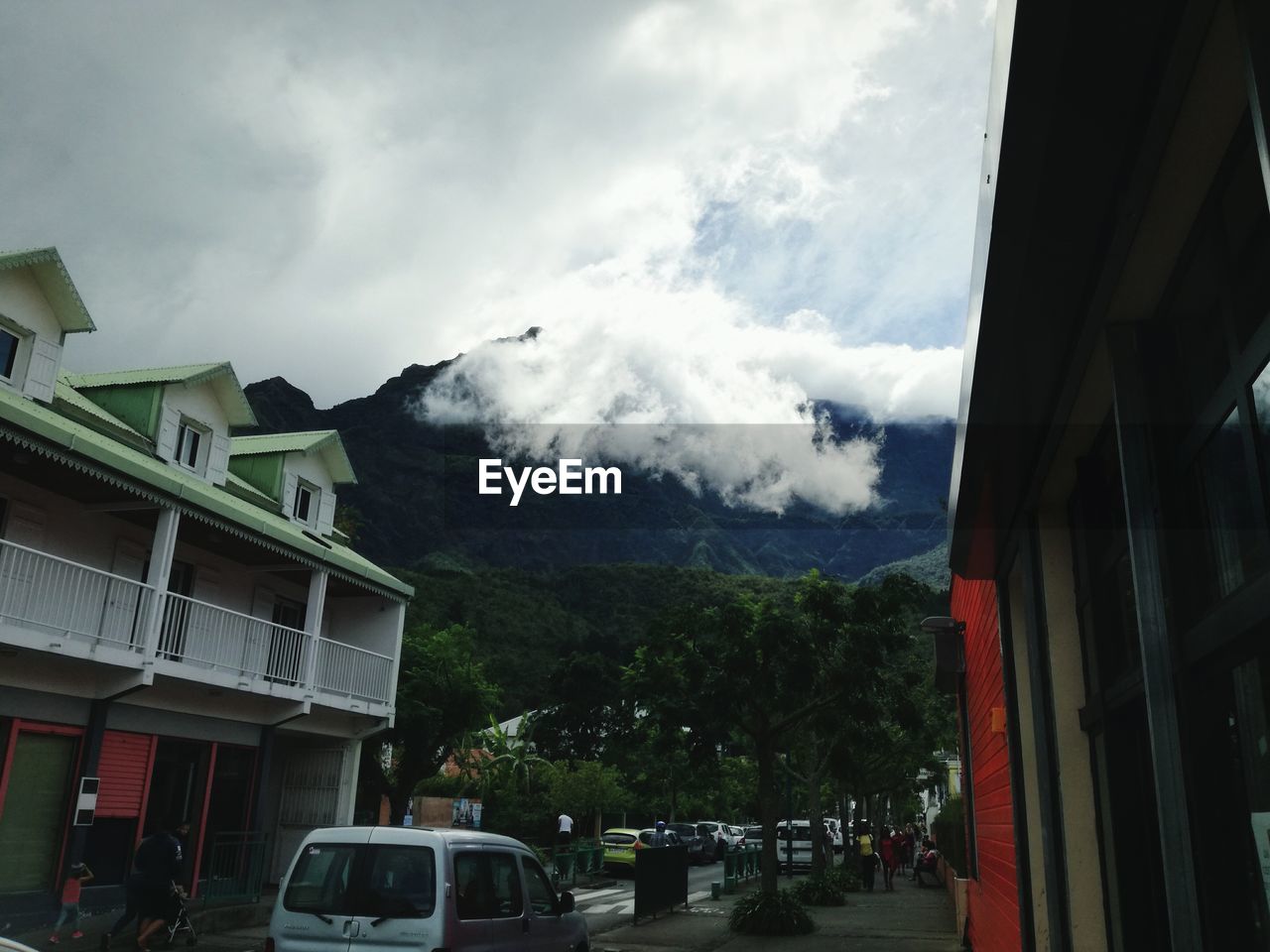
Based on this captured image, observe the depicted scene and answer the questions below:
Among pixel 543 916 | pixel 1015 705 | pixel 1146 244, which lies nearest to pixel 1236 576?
pixel 1146 244

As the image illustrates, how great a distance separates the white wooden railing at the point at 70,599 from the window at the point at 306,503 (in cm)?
722

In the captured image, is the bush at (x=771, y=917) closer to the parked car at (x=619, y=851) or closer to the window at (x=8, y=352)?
the parked car at (x=619, y=851)

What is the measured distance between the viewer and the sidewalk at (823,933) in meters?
15.2

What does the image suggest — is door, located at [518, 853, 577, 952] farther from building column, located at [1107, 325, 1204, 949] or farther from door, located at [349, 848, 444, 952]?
building column, located at [1107, 325, 1204, 949]

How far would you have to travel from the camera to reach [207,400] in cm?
1995

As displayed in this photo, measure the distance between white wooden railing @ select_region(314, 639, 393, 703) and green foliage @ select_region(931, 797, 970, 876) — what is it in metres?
12.2

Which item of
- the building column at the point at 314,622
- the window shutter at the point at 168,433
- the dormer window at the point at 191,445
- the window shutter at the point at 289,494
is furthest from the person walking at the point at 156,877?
the window shutter at the point at 289,494

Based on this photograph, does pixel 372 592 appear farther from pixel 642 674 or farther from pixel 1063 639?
pixel 1063 639

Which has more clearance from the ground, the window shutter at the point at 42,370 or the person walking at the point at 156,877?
the window shutter at the point at 42,370

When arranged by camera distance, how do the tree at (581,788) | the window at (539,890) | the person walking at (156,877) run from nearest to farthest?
the window at (539,890), the person walking at (156,877), the tree at (581,788)

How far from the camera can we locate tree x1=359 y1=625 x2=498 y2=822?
3403 cm

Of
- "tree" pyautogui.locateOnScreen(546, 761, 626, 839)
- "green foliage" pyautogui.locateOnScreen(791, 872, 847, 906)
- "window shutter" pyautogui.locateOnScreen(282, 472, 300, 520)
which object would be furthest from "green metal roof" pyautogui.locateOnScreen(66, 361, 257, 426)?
"tree" pyautogui.locateOnScreen(546, 761, 626, 839)

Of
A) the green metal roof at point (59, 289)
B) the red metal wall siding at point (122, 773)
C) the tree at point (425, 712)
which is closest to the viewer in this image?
the green metal roof at point (59, 289)

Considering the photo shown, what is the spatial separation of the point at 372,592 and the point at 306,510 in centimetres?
249
